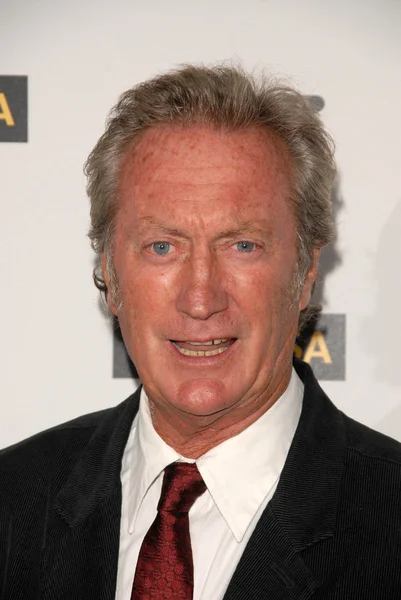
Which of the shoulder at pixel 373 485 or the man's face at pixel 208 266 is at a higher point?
the man's face at pixel 208 266

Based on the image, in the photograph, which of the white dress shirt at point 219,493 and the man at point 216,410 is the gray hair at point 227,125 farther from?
the white dress shirt at point 219,493

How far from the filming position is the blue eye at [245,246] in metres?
1.92

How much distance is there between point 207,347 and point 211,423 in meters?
0.19

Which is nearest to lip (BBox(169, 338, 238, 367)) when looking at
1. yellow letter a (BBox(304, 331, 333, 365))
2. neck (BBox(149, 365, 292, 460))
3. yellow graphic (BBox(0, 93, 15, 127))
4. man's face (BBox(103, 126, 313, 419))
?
man's face (BBox(103, 126, 313, 419))

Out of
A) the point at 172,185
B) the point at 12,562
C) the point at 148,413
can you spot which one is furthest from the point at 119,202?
the point at 12,562

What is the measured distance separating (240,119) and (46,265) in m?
0.83

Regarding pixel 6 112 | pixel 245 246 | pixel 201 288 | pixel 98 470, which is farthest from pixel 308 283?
pixel 6 112

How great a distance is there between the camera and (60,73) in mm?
2502

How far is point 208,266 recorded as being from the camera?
6.13 feet

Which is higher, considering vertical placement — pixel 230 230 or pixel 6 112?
pixel 6 112

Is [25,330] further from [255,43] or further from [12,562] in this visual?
[255,43]

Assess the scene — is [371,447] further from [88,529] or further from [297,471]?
[88,529]

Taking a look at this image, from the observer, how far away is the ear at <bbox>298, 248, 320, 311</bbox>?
6.86 feet

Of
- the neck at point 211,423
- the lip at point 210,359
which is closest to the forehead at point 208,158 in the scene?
the lip at point 210,359
